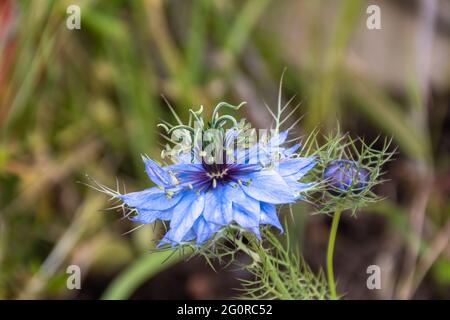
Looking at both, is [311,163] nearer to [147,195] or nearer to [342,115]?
[147,195]

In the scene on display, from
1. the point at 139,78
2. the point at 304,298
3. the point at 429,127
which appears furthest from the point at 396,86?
the point at 304,298

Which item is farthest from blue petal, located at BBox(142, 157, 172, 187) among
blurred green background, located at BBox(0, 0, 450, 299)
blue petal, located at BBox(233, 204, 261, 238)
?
blurred green background, located at BBox(0, 0, 450, 299)

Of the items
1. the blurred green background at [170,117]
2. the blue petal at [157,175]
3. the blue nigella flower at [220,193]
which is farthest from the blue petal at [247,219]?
the blurred green background at [170,117]

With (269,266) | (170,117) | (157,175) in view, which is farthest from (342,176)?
(170,117)

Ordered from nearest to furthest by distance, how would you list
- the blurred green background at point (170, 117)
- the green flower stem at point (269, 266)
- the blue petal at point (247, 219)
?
1. the blue petal at point (247, 219)
2. the green flower stem at point (269, 266)
3. the blurred green background at point (170, 117)

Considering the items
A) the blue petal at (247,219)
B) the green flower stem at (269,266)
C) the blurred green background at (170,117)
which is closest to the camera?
the blue petal at (247,219)

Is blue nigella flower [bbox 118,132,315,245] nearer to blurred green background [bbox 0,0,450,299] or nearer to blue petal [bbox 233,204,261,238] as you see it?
blue petal [bbox 233,204,261,238]

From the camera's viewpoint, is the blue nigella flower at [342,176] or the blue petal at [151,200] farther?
the blue nigella flower at [342,176]

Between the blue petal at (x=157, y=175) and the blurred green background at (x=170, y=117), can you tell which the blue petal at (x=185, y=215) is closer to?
the blue petal at (x=157, y=175)
